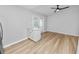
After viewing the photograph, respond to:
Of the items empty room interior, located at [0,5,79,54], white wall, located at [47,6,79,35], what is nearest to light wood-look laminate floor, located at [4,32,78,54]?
empty room interior, located at [0,5,79,54]

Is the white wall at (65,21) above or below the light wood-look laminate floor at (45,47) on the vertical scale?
above

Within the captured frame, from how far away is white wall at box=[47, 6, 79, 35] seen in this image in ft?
13.1

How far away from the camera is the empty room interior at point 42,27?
2.98 m

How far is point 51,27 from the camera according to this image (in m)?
4.12

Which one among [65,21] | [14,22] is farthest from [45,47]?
[65,21]

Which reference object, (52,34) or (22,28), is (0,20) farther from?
(52,34)

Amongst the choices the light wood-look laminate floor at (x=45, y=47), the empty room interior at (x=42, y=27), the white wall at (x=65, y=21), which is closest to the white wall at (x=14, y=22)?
the empty room interior at (x=42, y=27)

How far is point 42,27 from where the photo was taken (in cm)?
460

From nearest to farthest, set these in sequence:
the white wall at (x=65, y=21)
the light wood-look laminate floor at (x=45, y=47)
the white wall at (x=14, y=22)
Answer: the light wood-look laminate floor at (x=45, y=47)
the white wall at (x=14, y=22)
the white wall at (x=65, y=21)

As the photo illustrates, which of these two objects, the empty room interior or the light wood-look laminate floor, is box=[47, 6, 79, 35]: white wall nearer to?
the empty room interior

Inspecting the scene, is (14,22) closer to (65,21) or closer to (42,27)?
(42,27)

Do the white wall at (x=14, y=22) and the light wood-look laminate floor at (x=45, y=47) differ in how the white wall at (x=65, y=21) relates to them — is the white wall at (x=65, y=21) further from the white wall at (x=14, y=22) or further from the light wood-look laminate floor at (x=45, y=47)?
the white wall at (x=14, y=22)

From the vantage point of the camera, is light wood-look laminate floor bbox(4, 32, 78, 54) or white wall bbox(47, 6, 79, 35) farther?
white wall bbox(47, 6, 79, 35)
